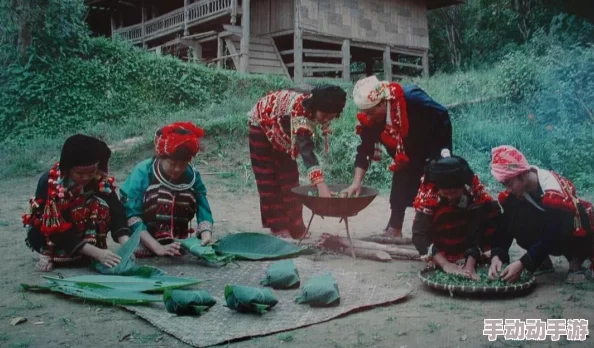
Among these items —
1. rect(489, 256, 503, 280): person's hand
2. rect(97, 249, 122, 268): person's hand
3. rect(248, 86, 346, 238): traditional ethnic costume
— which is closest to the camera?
rect(489, 256, 503, 280): person's hand

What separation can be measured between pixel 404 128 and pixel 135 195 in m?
1.88

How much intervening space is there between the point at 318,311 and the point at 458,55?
60.2ft

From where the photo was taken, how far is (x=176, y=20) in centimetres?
1478

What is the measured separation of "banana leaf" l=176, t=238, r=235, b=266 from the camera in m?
3.65

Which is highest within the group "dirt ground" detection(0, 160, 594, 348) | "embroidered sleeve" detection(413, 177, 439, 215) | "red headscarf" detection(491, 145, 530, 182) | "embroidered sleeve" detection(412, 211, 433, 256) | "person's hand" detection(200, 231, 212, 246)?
"red headscarf" detection(491, 145, 530, 182)

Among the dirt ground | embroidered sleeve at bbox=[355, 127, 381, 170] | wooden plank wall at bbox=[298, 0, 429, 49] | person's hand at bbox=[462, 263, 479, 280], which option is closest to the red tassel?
the dirt ground

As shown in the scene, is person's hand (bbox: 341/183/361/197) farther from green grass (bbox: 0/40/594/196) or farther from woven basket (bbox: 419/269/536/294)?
green grass (bbox: 0/40/594/196)

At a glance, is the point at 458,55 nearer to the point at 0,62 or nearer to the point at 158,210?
the point at 0,62

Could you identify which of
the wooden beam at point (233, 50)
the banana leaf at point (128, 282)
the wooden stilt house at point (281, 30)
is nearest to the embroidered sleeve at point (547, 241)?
the banana leaf at point (128, 282)

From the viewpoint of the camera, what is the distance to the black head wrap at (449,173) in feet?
10.2

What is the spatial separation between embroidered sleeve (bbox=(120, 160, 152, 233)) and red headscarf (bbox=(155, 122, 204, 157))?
0.23 m

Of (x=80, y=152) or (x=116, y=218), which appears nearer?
(x=80, y=152)

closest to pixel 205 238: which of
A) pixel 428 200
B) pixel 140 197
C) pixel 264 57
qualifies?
pixel 140 197

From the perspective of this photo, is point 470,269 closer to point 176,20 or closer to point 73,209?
point 73,209
